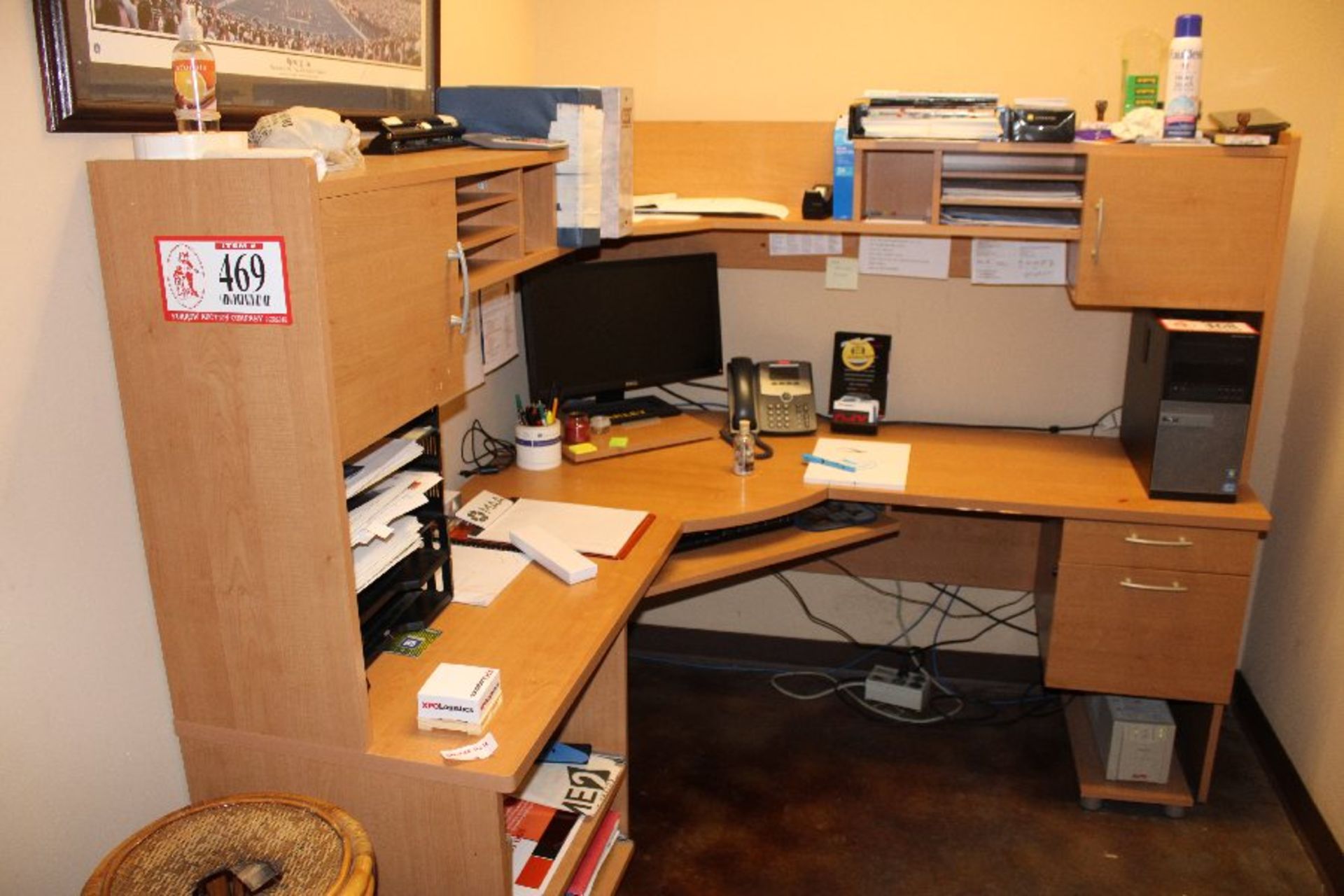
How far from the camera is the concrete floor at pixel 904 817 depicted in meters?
2.39

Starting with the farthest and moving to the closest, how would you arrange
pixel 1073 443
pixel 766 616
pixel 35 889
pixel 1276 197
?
pixel 766 616
pixel 1073 443
pixel 1276 197
pixel 35 889

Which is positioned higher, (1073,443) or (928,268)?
(928,268)

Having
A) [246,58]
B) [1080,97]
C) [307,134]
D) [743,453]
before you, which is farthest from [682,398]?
[307,134]

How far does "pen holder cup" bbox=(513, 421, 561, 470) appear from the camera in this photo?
2570 mm

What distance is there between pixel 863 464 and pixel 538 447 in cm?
79

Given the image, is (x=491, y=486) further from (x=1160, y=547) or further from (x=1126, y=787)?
(x=1126, y=787)

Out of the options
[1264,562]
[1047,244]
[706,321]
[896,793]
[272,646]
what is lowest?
[896,793]

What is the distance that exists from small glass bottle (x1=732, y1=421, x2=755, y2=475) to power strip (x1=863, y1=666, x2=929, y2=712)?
873 millimetres

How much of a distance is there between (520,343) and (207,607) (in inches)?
62.3

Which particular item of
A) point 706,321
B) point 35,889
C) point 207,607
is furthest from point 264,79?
point 706,321

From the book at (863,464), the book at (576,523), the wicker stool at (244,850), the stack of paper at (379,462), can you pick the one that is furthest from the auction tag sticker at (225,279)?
the book at (863,464)

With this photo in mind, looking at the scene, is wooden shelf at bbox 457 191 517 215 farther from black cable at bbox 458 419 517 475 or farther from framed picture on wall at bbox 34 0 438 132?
black cable at bbox 458 419 517 475

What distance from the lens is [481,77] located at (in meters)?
2.64

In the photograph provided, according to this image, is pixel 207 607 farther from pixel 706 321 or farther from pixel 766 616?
pixel 766 616
